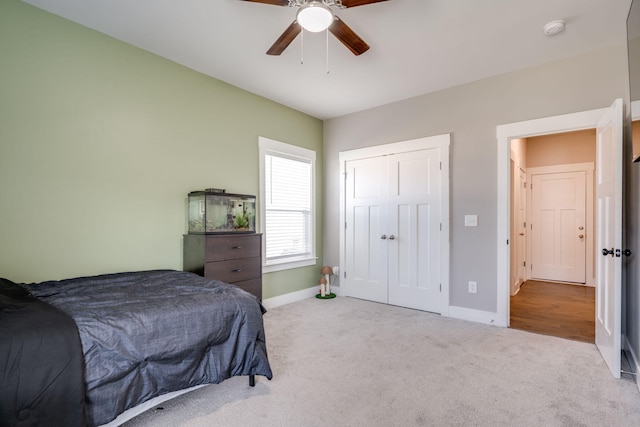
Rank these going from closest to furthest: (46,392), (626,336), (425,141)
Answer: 1. (46,392)
2. (626,336)
3. (425,141)

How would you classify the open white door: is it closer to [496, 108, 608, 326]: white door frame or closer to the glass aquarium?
[496, 108, 608, 326]: white door frame

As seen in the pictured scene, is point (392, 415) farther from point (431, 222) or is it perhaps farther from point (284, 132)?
point (284, 132)

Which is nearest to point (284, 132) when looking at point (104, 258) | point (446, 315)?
point (104, 258)

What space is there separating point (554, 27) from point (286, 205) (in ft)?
10.9

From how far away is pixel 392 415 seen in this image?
1.83 meters

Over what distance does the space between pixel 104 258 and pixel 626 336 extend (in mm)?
4629

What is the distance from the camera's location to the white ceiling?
232cm

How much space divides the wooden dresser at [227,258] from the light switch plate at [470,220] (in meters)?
2.39

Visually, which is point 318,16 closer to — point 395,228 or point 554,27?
point 554,27

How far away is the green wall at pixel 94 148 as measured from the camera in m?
2.25

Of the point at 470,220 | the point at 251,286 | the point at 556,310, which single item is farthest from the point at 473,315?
the point at 251,286

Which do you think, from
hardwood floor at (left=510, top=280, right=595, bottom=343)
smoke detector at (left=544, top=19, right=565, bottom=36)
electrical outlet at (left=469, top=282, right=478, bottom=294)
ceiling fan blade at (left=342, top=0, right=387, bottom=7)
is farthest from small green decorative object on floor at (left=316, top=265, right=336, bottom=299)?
smoke detector at (left=544, top=19, right=565, bottom=36)

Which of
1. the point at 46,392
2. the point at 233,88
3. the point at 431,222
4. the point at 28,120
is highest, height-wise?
the point at 233,88

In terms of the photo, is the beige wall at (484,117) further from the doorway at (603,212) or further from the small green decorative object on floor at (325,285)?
the small green decorative object on floor at (325,285)
